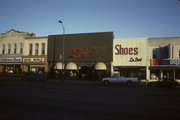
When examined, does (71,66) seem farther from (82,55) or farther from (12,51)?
(12,51)

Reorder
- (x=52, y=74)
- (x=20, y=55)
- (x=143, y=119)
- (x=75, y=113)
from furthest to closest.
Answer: (x=20, y=55) < (x=52, y=74) < (x=75, y=113) < (x=143, y=119)

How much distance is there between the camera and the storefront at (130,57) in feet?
103

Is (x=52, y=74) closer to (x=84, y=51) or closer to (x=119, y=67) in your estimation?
(x=84, y=51)

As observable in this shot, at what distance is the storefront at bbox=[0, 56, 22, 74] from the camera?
38.9m

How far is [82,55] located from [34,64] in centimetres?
1169

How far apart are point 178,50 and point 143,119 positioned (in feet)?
89.8

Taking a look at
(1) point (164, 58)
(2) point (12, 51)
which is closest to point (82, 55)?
(1) point (164, 58)

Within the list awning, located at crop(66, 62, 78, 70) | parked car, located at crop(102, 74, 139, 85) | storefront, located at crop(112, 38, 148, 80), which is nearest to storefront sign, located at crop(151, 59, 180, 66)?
storefront, located at crop(112, 38, 148, 80)

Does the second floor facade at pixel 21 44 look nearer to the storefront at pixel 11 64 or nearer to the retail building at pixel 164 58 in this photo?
the storefront at pixel 11 64

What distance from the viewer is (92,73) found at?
3347 centimetres

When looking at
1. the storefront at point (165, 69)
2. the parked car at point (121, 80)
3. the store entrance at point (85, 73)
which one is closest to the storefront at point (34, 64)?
the store entrance at point (85, 73)

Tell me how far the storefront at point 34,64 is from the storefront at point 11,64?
1896 mm

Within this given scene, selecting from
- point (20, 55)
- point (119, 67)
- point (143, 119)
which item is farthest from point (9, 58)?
point (143, 119)

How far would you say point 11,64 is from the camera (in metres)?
39.8
